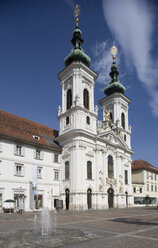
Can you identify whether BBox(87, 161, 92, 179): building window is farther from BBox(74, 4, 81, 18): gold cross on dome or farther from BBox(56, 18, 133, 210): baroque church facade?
BBox(74, 4, 81, 18): gold cross on dome

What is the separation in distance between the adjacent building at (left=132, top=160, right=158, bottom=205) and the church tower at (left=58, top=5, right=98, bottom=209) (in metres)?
25.3

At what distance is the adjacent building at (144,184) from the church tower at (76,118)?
25.3m

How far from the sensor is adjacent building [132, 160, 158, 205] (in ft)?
185

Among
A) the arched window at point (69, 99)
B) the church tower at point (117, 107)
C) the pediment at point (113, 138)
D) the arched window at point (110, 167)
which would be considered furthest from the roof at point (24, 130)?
the church tower at point (117, 107)

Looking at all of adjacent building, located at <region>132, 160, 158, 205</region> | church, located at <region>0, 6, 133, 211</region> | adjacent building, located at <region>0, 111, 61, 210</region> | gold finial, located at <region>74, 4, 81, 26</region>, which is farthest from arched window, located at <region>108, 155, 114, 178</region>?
gold finial, located at <region>74, 4, 81, 26</region>

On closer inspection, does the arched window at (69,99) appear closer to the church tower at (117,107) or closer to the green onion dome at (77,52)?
the green onion dome at (77,52)

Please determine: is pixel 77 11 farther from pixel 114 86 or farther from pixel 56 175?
pixel 56 175

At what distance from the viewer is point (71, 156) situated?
35.9 metres

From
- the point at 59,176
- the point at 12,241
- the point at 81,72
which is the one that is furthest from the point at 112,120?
the point at 12,241

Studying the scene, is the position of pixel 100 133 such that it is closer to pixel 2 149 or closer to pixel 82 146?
pixel 82 146

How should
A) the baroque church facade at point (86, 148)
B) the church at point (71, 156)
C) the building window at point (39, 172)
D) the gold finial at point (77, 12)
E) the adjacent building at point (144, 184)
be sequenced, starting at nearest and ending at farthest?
the church at point (71, 156), the building window at point (39, 172), the baroque church facade at point (86, 148), the gold finial at point (77, 12), the adjacent building at point (144, 184)

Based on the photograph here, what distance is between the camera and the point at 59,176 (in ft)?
121

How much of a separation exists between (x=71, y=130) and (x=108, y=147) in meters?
9.01

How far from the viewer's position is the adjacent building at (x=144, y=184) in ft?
185
